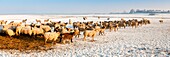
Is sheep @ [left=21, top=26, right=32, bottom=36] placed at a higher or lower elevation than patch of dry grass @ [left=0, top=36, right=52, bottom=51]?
higher

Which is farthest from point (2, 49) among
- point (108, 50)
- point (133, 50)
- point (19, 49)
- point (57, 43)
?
point (133, 50)

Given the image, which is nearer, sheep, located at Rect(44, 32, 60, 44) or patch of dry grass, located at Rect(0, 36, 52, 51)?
patch of dry grass, located at Rect(0, 36, 52, 51)

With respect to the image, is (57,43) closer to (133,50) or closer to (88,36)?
(88,36)

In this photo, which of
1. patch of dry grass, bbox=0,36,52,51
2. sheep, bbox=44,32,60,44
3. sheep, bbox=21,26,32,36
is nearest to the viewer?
patch of dry grass, bbox=0,36,52,51

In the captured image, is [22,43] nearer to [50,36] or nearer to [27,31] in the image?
[50,36]

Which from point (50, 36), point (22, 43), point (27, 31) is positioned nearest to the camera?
point (22, 43)

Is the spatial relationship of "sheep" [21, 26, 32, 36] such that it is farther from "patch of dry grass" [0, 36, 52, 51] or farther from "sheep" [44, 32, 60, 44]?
"sheep" [44, 32, 60, 44]

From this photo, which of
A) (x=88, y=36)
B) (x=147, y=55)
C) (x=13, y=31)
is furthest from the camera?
(x=88, y=36)

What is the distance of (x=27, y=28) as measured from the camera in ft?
58.5

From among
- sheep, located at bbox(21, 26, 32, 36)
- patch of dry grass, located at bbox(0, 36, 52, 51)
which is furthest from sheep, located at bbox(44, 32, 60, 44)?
sheep, located at bbox(21, 26, 32, 36)

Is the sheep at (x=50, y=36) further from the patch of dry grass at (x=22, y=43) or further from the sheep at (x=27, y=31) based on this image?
the sheep at (x=27, y=31)

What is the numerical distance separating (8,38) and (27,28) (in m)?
2.05

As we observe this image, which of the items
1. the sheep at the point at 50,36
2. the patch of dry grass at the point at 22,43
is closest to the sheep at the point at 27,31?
the patch of dry grass at the point at 22,43

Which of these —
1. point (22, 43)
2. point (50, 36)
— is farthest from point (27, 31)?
point (50, 36)
